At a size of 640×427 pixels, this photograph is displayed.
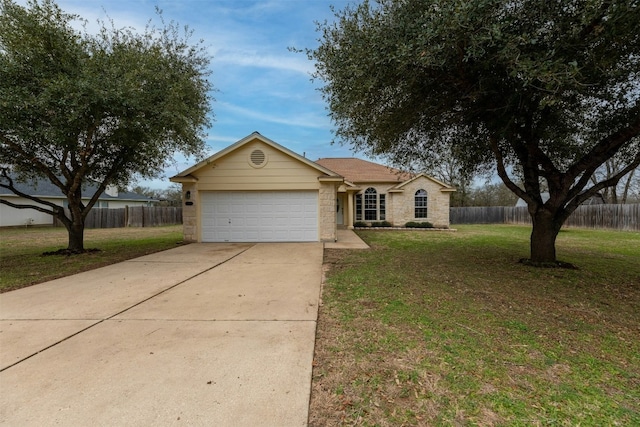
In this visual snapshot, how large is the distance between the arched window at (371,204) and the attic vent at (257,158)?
966cm

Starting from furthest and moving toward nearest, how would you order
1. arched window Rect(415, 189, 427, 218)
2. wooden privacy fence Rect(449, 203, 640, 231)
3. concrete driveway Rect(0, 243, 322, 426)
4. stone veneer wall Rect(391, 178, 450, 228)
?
arched window Rect(415, 189, 427, 218) → stone veneer wall Rect(391, 178, 450, 228) → wooden privacy fence Rect(449, 203, 640, 231) → concrete driveway Rect(0, 243, 322, 426)

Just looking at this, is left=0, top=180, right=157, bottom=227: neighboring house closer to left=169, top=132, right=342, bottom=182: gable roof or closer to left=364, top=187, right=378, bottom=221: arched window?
left=169, top=132, right=342, bottom=182: gable roof

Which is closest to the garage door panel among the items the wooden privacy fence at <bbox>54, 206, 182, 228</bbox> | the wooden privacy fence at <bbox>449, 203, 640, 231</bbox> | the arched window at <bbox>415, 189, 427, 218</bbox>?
the arched window at <bbox>415, 189, 427, 218</bbox>

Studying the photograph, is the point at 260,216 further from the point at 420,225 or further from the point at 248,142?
the point at 420,225

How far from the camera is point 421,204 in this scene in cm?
1989

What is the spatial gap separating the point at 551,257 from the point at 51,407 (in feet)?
30.1

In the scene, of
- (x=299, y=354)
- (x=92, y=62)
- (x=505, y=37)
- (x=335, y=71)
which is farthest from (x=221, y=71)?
(x=299, y=354)

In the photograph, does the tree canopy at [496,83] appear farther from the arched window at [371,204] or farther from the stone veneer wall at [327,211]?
the arched window at [371,204]

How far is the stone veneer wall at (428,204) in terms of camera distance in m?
19.7

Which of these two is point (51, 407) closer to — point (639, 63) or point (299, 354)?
point (299, 354)

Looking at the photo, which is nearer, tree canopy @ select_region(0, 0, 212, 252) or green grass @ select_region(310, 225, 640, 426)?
green grass @ select_region(310, 225, 640, 426)

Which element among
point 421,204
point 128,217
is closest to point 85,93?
point 421,204

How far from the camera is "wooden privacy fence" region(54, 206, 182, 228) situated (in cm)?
2241

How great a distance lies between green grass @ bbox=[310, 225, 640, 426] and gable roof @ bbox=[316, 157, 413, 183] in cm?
1383
